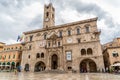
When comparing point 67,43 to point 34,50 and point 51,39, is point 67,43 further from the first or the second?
point 34,50

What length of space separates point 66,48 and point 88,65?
8394mm

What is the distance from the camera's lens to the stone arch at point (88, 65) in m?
33.1

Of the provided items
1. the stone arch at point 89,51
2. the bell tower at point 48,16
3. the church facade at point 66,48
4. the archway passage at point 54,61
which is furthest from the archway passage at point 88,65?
the bell tower at point 48,16

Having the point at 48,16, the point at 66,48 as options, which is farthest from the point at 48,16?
the point at 66,48

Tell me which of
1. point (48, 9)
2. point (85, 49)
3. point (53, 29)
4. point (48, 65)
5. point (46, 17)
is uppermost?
point (48, 9)

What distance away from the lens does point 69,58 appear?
1332 inches

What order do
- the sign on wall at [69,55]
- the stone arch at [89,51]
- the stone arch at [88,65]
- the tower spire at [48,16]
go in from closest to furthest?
the stone arch at [89,51] → the stone arch at [88,65] → the sign on wall at [69,55] → the tower spire at [48,16]

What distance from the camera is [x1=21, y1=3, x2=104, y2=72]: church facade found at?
106ft

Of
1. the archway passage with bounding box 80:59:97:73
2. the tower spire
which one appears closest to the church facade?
the archway passage with bounding box 80:59:97:73

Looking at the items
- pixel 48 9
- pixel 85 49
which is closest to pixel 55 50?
pixel 85 49

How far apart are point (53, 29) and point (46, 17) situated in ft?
36.8

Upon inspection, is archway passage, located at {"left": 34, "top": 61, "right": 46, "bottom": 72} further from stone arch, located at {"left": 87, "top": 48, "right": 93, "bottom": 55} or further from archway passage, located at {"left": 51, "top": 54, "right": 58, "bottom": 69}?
stone arch, located at {"left": 87, "top": 48, "right": 93, "bottom": 55}

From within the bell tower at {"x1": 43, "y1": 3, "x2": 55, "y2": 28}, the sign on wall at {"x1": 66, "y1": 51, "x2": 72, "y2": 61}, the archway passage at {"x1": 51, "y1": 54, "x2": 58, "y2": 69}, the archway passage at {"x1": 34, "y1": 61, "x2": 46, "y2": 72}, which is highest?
the bell tower at {"x1": 43, "y1": 3, "x2": 55, "y2": 28}

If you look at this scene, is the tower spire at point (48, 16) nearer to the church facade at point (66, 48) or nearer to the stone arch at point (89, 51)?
the church facade at point (66, 48)
